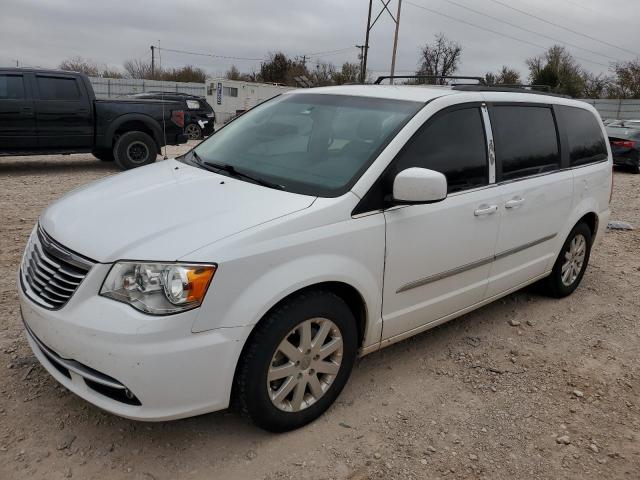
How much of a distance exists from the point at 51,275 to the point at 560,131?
372 cm

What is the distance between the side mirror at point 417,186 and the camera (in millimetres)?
2799

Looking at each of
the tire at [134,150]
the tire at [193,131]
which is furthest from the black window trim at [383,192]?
the tire at [193,131]

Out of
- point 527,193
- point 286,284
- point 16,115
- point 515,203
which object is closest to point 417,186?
point 286,284

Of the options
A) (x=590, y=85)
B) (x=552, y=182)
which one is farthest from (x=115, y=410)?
(x=590, y=85)

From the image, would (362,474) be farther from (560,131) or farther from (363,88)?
(560,131)

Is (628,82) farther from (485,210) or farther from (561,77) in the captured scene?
(485,210)

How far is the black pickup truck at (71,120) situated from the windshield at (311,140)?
19.2ft

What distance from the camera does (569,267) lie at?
481cm

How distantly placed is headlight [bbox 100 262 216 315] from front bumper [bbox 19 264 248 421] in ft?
0.13

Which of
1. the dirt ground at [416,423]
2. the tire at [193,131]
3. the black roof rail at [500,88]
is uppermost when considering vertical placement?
the black roof rail at [500,88]

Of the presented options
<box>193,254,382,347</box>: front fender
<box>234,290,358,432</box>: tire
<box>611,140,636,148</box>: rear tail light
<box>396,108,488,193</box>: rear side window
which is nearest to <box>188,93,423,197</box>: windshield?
<box>396,108,488,193</box>: rear side window

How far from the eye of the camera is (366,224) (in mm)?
2830

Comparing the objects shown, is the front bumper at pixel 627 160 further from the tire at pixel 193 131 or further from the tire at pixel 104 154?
the tire at pixel 193 131

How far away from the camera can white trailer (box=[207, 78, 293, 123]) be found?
29.3 metres
